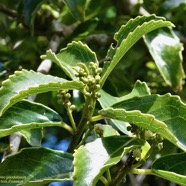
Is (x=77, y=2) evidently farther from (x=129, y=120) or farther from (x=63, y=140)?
(x=63, y=140)

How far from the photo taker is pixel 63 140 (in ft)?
8.77

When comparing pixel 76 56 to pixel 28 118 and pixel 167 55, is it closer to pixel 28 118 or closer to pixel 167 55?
pixel 28 118

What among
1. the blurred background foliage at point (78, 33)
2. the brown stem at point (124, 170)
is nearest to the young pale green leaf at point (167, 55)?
the blurred background foliage at point (78, 33)

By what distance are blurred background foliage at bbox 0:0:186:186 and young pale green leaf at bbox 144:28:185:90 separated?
0.16m

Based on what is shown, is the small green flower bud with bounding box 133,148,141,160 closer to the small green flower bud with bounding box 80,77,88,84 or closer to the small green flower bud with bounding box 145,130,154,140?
the small green flower bud with bounding box 145,130,154,140

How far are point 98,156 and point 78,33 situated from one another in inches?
33.9

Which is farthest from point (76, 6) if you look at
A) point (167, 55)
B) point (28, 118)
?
point (28, 118)

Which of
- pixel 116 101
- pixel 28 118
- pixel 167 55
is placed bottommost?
pixel 167 55

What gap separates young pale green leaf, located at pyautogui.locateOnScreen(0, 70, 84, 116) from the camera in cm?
97

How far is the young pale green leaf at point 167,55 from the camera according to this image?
1561mm

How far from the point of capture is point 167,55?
1588 mm

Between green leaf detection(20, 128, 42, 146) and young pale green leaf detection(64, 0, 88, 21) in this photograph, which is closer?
green leaf detection(20, 128, 42, 146)

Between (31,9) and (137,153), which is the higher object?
(31,9)

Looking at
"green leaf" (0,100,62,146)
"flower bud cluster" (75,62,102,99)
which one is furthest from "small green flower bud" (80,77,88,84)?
"green leaf" (0,100,62,146)
